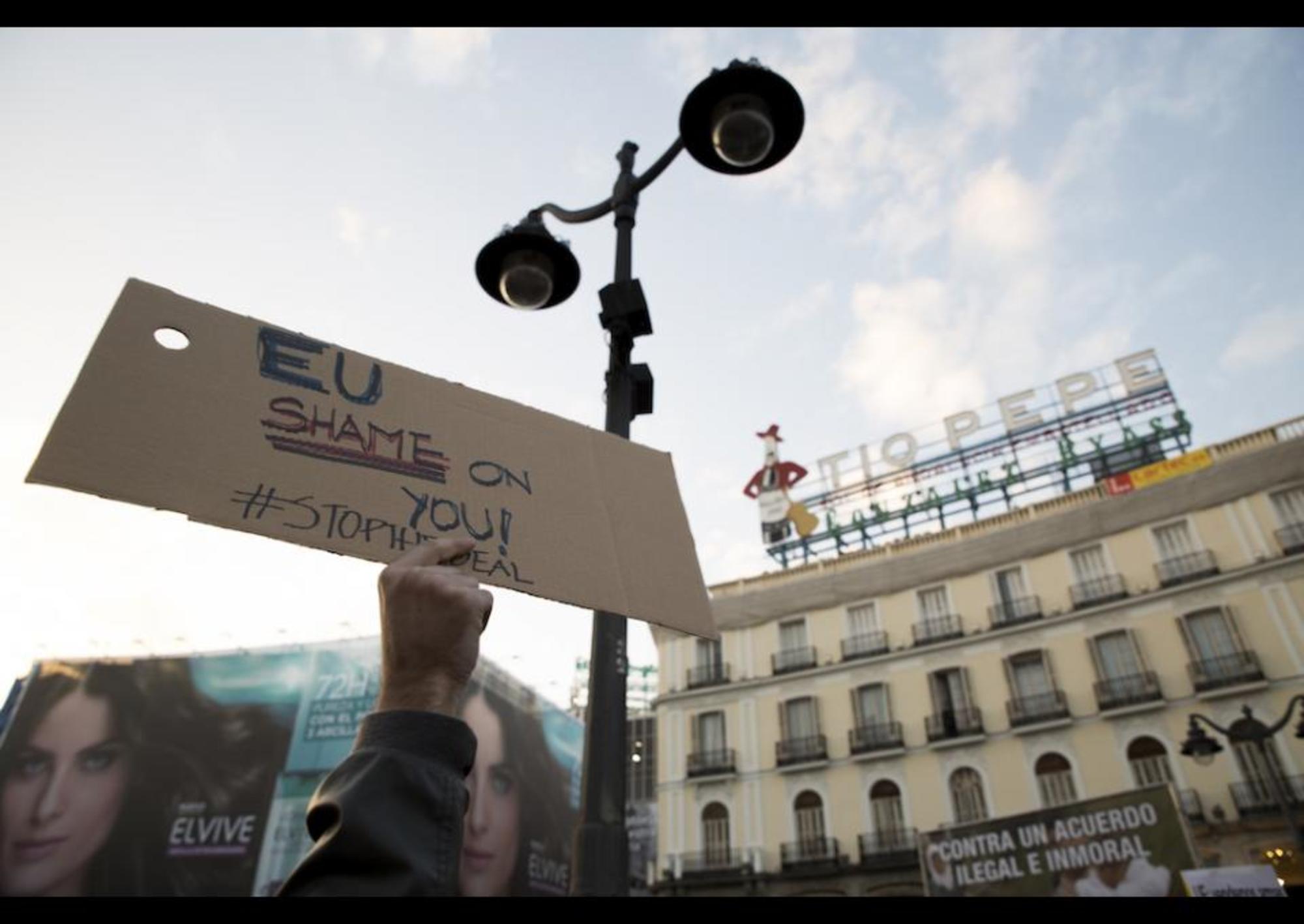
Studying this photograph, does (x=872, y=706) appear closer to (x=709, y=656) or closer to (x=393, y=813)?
(x=709, y=656)

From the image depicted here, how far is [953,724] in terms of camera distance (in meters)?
24.8

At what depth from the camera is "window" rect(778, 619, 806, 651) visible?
2906 centimetres

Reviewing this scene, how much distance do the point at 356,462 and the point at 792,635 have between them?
2876 centimetres

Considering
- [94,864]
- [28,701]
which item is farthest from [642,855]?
[28,701]

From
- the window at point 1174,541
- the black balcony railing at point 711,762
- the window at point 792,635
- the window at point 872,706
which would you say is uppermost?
the window at point 1174,541

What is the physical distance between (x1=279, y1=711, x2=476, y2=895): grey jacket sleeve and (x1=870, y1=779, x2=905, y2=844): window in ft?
87.0

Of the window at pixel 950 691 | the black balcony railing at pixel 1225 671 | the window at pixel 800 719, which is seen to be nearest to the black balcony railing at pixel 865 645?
the window at pixel 950 691

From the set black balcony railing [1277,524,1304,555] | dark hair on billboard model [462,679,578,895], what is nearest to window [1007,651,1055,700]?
black balcony railing [1277,524,1304,555]

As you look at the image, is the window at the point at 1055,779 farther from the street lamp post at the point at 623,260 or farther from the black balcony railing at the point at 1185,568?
the street lamp post at the point at 623,260

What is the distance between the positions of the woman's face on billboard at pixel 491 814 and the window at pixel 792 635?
38.5ft

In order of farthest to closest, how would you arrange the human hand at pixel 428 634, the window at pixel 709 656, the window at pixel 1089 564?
1. the window at pixel 709 656
2. the window at pixel 1089 564
3. the human hand at pixel 428 634

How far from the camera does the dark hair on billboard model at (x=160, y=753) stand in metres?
25.7

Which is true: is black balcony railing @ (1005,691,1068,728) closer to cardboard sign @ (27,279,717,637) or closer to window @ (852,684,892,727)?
window @ (852,684,892,727)
